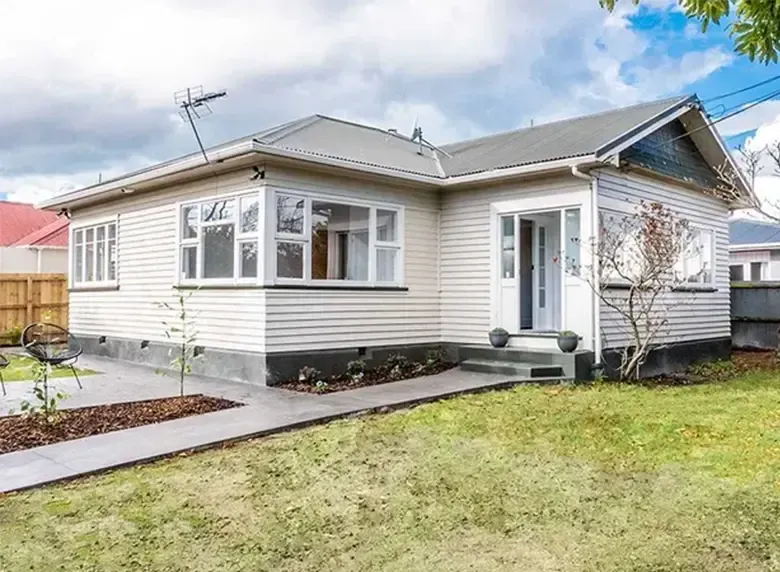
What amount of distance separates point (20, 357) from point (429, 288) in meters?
8.05

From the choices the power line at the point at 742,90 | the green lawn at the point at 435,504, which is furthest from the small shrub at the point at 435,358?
the power line at the point at 742,90

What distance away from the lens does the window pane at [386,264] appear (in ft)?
33.5

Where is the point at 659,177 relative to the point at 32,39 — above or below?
below

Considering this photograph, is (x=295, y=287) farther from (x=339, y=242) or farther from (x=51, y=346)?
(x=51, y=346)

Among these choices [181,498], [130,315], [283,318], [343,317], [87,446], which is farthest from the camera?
[130,315]

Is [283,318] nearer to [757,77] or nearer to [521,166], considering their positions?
[521,166]

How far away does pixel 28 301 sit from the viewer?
51.9 feet

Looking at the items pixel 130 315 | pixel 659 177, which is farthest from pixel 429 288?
pixel 130 315

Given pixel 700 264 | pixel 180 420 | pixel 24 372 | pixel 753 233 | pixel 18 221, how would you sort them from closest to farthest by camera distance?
pixel 180 420
pixel 24 372
pixel 700 264
pixel 753 233
pixel 18 221

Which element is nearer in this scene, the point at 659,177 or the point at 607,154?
the point at 607,154

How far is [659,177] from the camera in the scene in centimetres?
1120

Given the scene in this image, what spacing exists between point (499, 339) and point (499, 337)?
0.03m

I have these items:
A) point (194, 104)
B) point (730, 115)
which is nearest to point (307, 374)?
point (194, 104)

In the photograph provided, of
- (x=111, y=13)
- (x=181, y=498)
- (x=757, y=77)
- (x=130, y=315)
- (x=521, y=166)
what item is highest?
(x=111, y=13)
